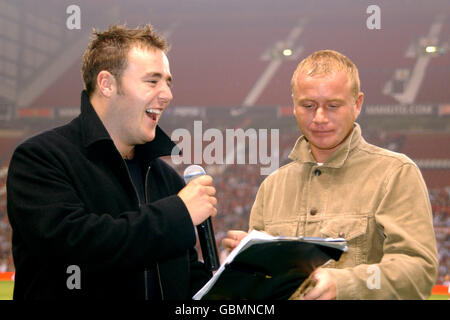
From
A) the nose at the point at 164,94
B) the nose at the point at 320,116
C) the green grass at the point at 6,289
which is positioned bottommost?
the green grass at the point at 6,289

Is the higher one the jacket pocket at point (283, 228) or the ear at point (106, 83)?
the ear at point (106, 83)

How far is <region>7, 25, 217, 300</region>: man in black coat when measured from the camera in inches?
59.5

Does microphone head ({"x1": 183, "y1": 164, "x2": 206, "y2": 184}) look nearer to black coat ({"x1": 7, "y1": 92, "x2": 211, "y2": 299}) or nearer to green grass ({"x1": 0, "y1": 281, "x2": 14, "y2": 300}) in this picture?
black coat ({"x1": 7, "y1": 92, "x2": 211, "y2": 299})

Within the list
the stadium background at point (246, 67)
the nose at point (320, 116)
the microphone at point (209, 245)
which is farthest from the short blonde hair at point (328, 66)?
the stadium background at point (246, 67)

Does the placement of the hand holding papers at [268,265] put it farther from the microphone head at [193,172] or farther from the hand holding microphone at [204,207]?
the microphone head at [193,172]

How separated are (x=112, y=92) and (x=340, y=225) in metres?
0.98

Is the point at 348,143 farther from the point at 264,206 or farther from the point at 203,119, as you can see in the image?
the point at 203,119

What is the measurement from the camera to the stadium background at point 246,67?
15586 millimetres

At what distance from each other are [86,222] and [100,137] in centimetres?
37

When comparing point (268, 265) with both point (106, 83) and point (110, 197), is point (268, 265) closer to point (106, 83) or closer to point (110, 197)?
point (110, 197)

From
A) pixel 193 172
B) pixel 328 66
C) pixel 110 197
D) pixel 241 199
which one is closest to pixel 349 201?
pixel 328 66

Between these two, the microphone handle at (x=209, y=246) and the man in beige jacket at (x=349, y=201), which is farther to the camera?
the microphone handle at (x=209, y=246)

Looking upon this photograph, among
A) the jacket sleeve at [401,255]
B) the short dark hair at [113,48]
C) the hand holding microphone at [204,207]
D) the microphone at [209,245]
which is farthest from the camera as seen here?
the short dark hair at [113,48]

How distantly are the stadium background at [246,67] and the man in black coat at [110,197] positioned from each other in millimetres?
11901
